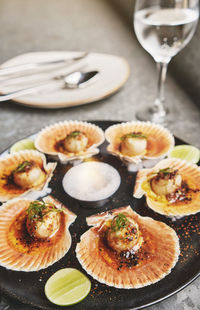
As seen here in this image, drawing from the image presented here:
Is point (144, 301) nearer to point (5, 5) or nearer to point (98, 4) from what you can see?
point (98, 4)

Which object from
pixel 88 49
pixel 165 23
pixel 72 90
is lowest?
pixel 88 49

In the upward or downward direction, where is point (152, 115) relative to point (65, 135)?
downward

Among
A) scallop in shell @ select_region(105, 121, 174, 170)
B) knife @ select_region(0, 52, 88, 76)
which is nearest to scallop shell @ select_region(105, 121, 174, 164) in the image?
scallop in shell @ select_region(105, 121, 174, 170)

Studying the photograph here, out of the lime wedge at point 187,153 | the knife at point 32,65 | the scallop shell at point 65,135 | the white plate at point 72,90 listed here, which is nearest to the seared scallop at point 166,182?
the lime wedge at point 187,153

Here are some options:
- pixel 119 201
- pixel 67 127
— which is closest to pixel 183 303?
pixel 119 201

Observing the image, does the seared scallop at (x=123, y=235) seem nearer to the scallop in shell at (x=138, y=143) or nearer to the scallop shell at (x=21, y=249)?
the scallop shell at (x=21, y=249)

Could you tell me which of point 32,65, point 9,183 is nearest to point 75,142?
point 9,183

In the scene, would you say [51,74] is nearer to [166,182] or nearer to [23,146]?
[23,146]
